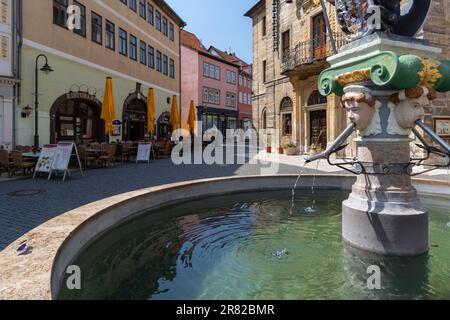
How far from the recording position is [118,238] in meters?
4.60

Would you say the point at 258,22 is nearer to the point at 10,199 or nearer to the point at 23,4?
the point at 23,4

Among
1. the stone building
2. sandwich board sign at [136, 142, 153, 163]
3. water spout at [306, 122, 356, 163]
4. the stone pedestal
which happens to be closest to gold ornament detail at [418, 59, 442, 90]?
the stone pedestal

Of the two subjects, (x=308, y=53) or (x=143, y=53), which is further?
(x=143, y=53)

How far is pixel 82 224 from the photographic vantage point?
3822mm

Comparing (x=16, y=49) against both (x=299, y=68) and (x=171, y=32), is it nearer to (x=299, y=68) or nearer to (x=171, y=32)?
(x=299, y=68)

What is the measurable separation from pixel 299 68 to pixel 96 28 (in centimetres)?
1224

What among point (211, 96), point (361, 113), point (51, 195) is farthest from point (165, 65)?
point (361, 113)

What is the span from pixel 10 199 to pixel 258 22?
2729cm

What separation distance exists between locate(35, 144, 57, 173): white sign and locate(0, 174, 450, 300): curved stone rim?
556 centimetres

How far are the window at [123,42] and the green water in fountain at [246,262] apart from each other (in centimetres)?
1918

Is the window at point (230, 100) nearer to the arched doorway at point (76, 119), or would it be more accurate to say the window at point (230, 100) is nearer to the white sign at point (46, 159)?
the arched doorway at point (76, 119)

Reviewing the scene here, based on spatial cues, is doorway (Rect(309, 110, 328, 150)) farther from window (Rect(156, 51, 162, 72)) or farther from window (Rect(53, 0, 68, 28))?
window (Rect(53, 0, 68, 28))

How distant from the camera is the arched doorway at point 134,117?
22.8 meters
